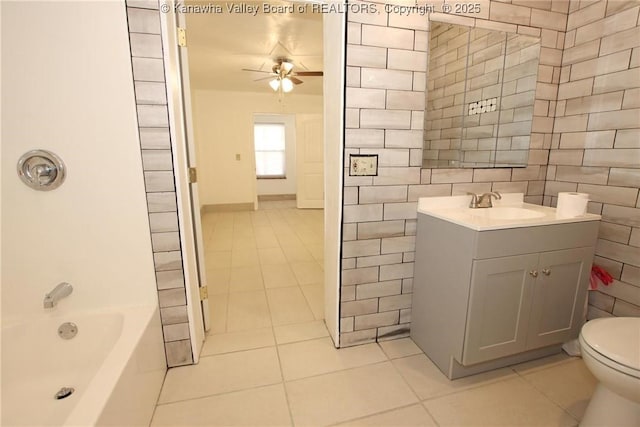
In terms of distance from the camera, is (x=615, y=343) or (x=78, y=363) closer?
(x=615, y=343)

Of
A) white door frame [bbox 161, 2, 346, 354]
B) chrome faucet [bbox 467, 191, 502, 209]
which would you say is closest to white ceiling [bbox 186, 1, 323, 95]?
white door frame [bbox 161, 2, 346, 354]

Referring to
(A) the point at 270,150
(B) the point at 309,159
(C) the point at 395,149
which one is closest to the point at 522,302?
(C) the point at 395,149

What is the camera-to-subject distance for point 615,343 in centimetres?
112

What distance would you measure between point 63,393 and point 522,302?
7.16ft

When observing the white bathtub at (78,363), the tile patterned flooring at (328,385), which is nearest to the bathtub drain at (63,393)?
the white bathtub at (78,363)

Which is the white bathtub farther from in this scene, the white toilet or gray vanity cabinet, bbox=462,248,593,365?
the white toilet

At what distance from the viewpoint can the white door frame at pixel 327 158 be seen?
1.42m

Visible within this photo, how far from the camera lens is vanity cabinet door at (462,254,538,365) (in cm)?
137

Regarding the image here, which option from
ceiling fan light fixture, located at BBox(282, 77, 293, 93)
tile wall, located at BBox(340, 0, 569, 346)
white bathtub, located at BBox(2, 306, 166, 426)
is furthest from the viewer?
A: ceiling fan light fixture, located at BBox(282, 77, 293, 93)

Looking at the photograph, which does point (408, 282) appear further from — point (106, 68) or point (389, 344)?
point (106, 68)

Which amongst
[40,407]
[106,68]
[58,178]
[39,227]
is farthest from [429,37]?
[40,407]

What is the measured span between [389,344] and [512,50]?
193 centimetres

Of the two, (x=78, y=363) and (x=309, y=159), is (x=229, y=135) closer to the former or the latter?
(x=309, y=159)

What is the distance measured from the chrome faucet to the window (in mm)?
6071
